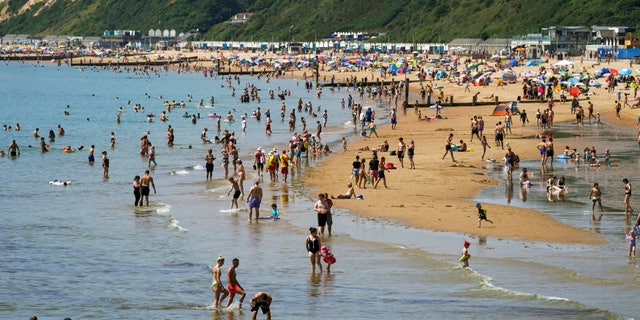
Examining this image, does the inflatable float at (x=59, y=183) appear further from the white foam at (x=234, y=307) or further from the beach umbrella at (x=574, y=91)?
the beach umbrella at (x=574, y=91)

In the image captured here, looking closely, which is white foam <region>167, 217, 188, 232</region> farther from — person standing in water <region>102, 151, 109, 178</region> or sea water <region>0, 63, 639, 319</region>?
person standing in water <region>102, 151, 109, 178</region>

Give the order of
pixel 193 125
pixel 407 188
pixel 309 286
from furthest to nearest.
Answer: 1. pixel 193 125
2. pixel 407 188
3. pixel 309 286

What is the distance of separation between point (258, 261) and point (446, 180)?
12.8m

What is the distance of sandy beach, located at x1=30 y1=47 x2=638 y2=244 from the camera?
26.4m

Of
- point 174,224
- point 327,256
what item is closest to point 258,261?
point 327,256

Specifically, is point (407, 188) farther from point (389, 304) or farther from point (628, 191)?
point (389, 304)

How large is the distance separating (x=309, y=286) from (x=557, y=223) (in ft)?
28.9

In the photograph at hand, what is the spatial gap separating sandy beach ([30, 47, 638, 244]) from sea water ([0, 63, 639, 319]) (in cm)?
91

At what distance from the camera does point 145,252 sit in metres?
25.0

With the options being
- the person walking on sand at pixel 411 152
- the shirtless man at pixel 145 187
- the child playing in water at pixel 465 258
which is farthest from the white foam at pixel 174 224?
the person walking on sand at pixel 411 152

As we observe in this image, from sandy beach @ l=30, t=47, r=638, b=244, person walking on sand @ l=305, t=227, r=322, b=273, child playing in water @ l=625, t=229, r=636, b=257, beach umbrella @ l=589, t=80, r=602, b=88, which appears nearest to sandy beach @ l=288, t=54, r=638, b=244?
sandy beach @ l=30, t=47, r=638, b=244

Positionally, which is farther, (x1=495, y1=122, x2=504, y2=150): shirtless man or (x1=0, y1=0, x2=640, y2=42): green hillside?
(x1=0, y1=0, x2=640, y2=42): green hillside

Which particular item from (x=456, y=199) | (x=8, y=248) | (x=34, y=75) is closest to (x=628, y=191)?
(x=456, y=199)

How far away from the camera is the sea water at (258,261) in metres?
19.6
